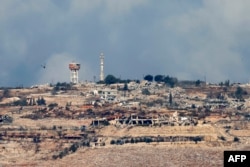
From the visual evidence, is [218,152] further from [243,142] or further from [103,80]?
[103,80]

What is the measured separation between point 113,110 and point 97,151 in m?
28.0

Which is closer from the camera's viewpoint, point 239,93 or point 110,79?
point 239,93

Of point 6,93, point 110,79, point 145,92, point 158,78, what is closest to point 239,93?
point 145,92

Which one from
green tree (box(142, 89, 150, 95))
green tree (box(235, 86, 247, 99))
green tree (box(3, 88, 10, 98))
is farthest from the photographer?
green tree (box(142, 89, 150, 95))

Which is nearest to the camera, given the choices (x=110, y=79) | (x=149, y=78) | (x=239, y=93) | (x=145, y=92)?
(x=239, y=93)

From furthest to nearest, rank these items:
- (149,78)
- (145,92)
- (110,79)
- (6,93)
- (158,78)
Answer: (149,78) → (158,78) → (110,79) → (145,92) → (6,93)

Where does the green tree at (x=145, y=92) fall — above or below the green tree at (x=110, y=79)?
below

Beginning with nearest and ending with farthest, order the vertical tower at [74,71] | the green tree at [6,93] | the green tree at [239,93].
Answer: the green tree at [6,93]
the green tree at [239,93]
the vertical tower at [74,71]

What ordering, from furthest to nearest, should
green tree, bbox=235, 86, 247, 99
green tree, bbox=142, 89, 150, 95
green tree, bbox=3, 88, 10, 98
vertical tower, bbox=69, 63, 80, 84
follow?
vertical tower, bbox=69, 63, 80, 84 < green tree, bbox=142, 89, 150, 95 < green tree, bbox=235, 86, 247, 99 < green tree, bbox=3, 88, 10, 98

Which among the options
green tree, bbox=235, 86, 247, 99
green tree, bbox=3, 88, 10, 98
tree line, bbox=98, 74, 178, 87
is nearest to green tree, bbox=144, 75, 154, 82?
tree line, bbox=98, 74, 178, 87

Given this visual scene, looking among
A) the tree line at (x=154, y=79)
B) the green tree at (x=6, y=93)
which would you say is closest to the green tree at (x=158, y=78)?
the tree line at (x=154, y=79)

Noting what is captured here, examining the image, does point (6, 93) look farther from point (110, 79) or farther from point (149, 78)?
point (149, 78)

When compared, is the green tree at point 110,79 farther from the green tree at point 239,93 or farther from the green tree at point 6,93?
the green tree at point 239,93

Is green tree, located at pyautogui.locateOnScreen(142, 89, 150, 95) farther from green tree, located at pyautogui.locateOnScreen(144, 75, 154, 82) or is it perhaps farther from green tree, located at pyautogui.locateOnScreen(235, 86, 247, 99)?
green tree, located at pyautogui.locateOnScreen(144, 75, 154, 82)
